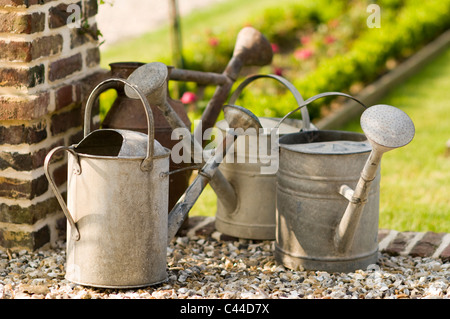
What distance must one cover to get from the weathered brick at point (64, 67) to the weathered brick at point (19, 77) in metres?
0.12

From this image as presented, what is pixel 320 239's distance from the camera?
9.04ft

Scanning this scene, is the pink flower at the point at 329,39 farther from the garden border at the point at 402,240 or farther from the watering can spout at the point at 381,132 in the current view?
the watering can spout at the point at 381,132

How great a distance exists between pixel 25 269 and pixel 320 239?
1.18 meters

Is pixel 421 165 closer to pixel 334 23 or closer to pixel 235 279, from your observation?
pixel 235 279

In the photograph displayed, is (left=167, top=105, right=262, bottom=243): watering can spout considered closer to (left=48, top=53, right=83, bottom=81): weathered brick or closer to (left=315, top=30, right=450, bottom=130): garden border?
(left=48, top=53, right=83, bottom=81): weathered brick

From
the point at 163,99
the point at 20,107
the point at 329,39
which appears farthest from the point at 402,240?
the point at 329,39

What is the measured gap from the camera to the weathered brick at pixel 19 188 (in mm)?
2887

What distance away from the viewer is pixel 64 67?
10.00 ft

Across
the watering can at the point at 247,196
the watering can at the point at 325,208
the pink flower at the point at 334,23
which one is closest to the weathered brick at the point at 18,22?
the watering can at the point at 247,196

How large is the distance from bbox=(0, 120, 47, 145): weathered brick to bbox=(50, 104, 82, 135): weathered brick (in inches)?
5.1

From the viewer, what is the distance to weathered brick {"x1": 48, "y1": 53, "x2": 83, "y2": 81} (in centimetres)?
295

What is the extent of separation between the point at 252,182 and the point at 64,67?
97 cm

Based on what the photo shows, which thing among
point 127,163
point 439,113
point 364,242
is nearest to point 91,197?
point 127,163
